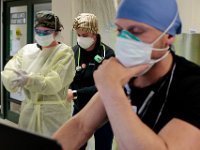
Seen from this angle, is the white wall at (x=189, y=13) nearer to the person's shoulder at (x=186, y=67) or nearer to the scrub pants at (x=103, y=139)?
the scrub pants at (x=103, y=139)

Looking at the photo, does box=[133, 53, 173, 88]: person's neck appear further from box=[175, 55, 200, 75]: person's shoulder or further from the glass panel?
the glass panel

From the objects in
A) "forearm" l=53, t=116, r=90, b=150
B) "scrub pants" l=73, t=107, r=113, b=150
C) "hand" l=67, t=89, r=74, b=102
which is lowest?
"scrub pants" l=73, t=107, r=113, b=150

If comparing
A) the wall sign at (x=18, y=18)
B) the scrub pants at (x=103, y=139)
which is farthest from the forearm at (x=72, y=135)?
the wall sign at (x=18, y=18)

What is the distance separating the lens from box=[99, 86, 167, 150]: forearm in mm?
942

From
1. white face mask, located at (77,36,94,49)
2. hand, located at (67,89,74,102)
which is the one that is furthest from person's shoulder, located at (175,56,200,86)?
white face mask, located at (77,36,94,49)

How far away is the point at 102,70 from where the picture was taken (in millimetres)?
1059

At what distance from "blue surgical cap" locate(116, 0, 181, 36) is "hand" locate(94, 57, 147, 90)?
0.16 meters

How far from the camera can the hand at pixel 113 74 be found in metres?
1.03

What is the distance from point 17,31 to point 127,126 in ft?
15.0

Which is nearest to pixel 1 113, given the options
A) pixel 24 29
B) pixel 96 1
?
pixel 24 29

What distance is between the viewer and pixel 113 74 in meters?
1.05

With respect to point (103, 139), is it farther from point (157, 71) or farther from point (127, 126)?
point (127, 126)

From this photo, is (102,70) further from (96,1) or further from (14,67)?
(96,1)

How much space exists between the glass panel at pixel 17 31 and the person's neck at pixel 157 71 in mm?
4095
